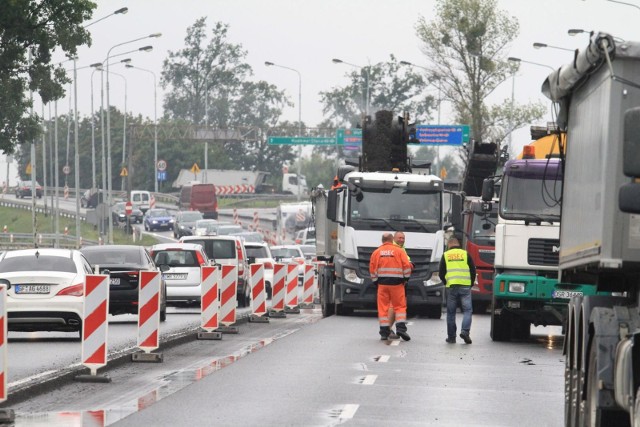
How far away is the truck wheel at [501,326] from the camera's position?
25.5 metres

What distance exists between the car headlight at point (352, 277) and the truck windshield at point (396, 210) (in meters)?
0.91

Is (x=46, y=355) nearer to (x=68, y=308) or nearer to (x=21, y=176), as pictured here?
(x=68, y=308)

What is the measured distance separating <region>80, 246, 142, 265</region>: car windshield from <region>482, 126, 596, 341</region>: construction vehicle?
7.72 metres

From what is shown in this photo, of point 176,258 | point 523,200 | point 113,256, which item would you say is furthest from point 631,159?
point 176,258

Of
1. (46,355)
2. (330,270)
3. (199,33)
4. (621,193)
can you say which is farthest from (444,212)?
(199,33)

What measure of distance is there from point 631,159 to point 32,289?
631 inches

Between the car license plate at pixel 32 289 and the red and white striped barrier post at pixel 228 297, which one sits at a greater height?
the car license plate at pixel 32 289

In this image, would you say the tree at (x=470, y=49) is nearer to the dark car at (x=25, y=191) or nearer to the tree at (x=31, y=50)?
the tree at (x=31, y=50)

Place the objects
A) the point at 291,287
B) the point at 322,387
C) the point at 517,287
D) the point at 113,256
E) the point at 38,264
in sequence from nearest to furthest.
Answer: the point at 322,387
the point at 38,264
the point at 517,287
the point at 113,256
the point at 291,287

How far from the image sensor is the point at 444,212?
33469 mm

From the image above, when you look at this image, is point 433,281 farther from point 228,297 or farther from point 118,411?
point 118,411

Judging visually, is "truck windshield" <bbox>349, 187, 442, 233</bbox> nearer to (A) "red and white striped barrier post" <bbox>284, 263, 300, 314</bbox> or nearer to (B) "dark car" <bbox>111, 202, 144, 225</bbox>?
(A) "red and white striped barrier post" <bbox>284, 263, 300, 314</bbox>

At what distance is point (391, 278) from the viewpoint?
2461 centimetres

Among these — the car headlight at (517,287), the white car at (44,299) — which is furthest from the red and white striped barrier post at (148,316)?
the car headlight at (517,287)
